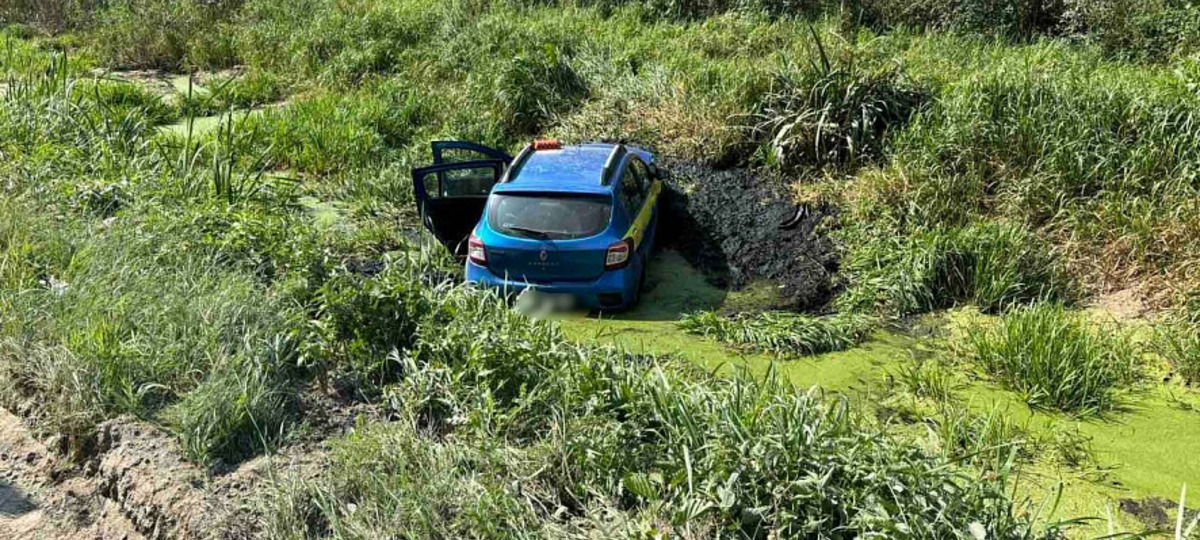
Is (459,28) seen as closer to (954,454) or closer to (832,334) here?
(832,334)

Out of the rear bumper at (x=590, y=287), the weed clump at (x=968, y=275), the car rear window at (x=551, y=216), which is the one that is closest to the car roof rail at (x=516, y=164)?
the car rear window at (x=551, y=216)

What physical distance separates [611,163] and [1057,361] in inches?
165

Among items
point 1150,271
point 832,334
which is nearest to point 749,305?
point 832,334

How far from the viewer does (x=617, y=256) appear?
8602 mm

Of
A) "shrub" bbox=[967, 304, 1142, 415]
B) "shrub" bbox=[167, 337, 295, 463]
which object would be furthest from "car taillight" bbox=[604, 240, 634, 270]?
"shrub" bbox=[167, 337, 295, 463]

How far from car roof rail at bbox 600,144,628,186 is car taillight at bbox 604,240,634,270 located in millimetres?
598

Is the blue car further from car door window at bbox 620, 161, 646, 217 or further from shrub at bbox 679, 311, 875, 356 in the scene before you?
shrub at bbox 679, 311, 875, 356

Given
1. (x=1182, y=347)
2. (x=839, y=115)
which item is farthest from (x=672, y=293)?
(x=1182, y=347)

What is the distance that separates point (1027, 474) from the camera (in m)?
5.83

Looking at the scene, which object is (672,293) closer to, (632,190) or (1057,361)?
(632,190)

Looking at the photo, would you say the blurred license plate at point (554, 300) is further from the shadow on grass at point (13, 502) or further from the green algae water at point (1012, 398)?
the shadow on grass at point (13, 502)

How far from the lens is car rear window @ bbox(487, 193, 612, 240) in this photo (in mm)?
8609

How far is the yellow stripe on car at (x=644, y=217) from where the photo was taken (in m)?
8.93

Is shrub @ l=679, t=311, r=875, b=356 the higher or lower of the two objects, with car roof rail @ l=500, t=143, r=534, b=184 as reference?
lower
